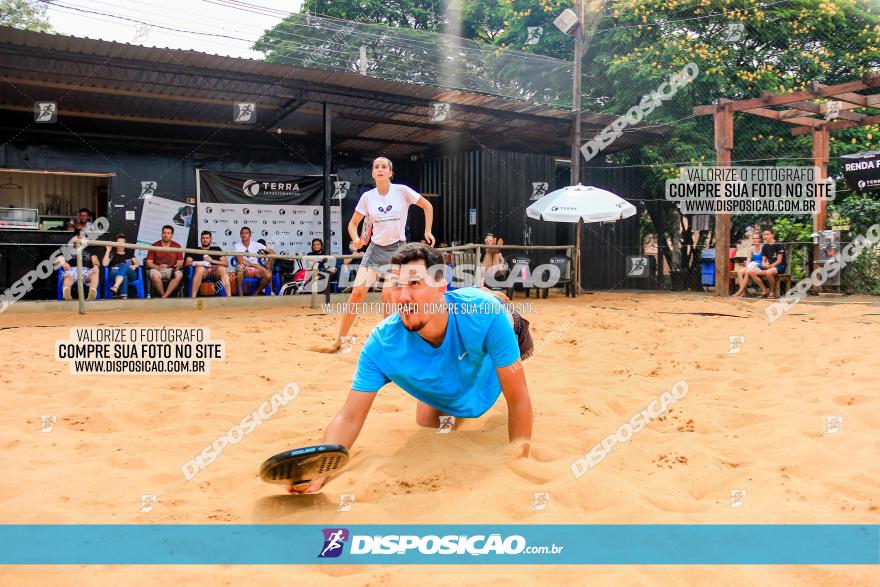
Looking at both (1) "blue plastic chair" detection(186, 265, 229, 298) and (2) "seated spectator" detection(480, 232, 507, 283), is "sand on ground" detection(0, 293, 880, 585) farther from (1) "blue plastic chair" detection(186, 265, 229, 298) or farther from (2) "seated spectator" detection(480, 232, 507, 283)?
(2) "seated spectator" detection(480, 232, 507, 283)

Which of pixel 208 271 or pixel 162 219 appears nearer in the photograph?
pixel 208 271

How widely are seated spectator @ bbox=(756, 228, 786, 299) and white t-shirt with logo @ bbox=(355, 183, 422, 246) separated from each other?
7925 millimetres

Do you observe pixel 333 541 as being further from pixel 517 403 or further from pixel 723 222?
pixel 723 222

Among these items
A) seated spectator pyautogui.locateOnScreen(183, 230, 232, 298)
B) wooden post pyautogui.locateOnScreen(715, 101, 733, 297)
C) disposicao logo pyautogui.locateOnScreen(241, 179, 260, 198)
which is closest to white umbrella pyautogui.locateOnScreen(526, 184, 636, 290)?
wooden post pyautogui.locateOnScreen(715, 101, 733, 297)

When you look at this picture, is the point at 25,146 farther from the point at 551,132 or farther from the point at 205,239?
the point at 551,132

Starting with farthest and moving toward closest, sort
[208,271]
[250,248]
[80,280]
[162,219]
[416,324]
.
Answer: [162,219], [250,248], [208,271], [80,280], [416,324]

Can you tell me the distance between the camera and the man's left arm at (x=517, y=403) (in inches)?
119

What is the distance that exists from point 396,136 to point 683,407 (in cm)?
1109

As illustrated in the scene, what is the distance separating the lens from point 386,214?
606cm

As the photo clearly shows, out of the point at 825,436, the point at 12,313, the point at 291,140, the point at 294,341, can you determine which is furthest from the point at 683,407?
the point at 291,140

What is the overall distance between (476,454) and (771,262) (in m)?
10.5

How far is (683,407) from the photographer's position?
392cm

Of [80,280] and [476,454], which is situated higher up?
[80,280]

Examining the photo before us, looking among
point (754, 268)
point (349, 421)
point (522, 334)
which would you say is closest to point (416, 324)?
point (349, 421)
